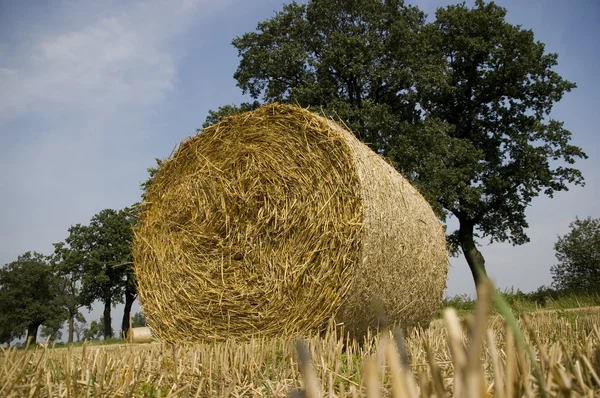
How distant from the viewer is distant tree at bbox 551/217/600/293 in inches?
898

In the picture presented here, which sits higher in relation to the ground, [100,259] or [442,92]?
[442,92]

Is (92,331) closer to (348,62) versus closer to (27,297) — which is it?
(27,297)

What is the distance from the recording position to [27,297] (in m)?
34.2

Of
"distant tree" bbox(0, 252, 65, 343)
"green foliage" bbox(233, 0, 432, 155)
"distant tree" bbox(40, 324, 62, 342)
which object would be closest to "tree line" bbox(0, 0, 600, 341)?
"green foliage" bbox(233, 0, 432, 155)

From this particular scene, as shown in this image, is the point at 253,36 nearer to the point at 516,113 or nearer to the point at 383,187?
the point at 516,113

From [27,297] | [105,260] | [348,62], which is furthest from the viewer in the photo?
[27,297]

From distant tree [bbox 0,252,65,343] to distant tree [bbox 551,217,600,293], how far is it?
96.0ft

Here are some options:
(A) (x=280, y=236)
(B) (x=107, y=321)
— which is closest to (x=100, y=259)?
(B) (x=107, y=321)

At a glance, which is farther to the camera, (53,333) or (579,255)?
(579,255)

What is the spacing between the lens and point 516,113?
2197 cm

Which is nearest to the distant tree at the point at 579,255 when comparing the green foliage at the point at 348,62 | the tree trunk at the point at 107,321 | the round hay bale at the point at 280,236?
the green foliage at the point at 348,62

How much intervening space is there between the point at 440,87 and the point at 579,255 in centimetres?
1093

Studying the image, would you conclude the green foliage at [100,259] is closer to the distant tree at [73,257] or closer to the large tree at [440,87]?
the distant tree at [73,257]

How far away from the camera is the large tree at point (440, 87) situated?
1909 cm
